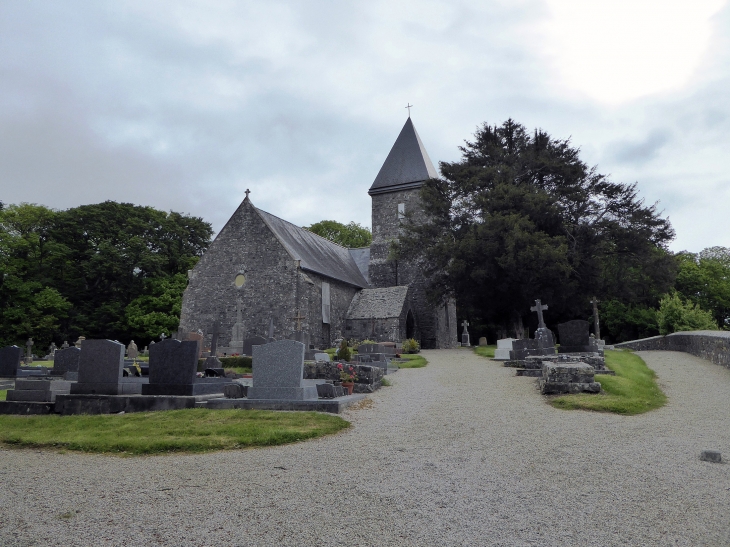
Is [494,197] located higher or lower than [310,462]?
higher

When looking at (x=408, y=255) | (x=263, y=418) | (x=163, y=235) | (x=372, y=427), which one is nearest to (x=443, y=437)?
(x=372, y=427)

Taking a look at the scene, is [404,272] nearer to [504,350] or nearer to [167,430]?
[504,350]

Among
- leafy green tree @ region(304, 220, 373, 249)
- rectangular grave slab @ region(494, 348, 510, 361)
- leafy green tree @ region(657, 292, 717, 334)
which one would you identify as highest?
leafy green tree @ region(304, 220, 373, 249)

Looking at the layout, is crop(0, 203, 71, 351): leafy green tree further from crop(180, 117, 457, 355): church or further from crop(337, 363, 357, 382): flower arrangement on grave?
crop(337, 363, 357, 382): flower arrangement on grave

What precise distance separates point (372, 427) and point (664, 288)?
2429 cm

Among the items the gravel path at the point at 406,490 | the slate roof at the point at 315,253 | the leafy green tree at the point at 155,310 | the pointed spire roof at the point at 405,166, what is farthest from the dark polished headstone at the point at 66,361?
the pointed spire roof at the point at 405,166

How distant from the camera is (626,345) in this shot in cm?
2838

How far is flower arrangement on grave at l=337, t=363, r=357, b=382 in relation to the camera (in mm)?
11000

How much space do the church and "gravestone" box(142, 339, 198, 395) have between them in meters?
11.7

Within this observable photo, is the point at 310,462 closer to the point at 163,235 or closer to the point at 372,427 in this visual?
the point at 372,427

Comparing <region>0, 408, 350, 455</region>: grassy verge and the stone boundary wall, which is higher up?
the stone boundary wall

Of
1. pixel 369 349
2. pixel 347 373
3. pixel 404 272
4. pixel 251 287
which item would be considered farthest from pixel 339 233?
pixel 347 373

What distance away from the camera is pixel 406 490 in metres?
4.33

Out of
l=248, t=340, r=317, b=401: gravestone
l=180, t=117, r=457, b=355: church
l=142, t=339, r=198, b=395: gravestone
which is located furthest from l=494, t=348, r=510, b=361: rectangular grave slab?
l=142, t=339, r=198, b=395: gravestone
